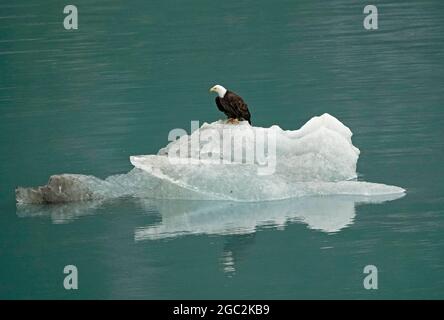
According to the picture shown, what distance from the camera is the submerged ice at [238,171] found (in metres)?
15.3

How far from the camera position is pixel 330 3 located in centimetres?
3494

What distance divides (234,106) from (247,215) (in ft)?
6.03

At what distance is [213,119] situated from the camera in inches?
815

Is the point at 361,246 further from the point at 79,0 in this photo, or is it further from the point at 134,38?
the point at 79,0

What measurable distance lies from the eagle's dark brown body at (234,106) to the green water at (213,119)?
56.1 inches

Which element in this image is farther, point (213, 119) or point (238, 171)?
point (213, 119)

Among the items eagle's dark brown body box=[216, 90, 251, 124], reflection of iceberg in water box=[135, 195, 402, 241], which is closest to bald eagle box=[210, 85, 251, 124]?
eagle's dark brown body box=[216, 90, 251, 124]

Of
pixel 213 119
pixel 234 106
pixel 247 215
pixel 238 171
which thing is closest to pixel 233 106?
pixel 234 106

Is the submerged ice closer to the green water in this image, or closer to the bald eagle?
the bald eagle

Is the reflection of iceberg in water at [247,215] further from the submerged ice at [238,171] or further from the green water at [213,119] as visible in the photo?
the submerged ice at [238,171]

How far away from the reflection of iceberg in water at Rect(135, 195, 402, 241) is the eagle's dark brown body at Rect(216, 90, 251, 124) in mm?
1355

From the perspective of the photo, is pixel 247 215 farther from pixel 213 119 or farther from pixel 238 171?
pixel 213 119

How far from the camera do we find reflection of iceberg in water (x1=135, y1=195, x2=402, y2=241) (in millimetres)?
14336

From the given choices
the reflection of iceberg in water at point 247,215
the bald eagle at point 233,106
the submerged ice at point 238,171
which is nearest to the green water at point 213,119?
the reflection of iceberg in water at point 247,215
